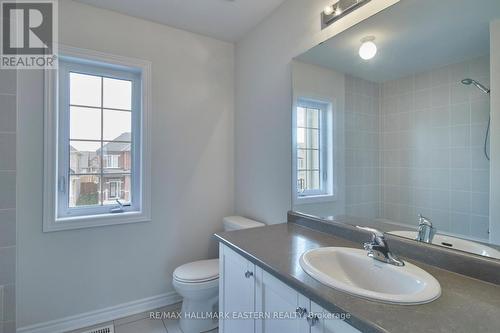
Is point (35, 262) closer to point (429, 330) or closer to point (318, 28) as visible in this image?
point (429, 330)

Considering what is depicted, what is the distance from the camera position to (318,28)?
154 centimetres

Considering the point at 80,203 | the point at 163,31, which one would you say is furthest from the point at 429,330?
the point at 163,31

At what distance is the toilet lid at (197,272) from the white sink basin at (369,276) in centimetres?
97

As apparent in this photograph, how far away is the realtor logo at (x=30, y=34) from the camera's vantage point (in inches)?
64.6

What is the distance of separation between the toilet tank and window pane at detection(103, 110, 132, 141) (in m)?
1.13

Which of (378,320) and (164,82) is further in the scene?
(164,82)

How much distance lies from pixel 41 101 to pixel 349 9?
2.04m

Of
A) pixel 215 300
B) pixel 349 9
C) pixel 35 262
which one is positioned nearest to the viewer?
pixel 349 9

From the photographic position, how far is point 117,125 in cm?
207

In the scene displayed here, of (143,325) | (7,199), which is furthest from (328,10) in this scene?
(143,325)

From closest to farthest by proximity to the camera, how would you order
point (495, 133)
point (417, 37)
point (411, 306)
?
1. point (411, 306)
2. point (495, 133)
3. point (417, 37)

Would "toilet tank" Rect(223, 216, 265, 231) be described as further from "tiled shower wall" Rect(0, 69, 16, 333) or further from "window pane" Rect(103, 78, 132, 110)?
"tiled shower wall" Rect(0, 69, 16, 333)

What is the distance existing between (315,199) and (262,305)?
756 millimetres

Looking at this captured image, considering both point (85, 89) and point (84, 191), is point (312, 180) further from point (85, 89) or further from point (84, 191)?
point (85, 89)
